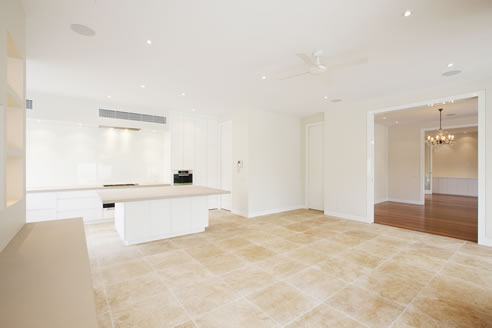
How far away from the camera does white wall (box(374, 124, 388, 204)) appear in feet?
26.0

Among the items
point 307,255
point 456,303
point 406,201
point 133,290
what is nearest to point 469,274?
point 456,303

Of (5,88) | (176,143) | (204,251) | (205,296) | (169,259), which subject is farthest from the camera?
(176,143)

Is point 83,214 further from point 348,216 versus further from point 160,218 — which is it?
point 348,216

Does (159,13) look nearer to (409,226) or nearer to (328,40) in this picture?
(328,40)

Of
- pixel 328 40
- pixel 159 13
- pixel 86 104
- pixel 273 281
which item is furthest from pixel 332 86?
pixel 86 104

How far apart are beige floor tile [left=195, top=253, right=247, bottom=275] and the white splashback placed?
3.38 m

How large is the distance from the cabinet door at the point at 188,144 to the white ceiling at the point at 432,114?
5.38 metres

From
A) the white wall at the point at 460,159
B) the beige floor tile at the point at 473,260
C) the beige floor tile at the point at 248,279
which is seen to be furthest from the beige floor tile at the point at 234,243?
the white wall at the point at 460,159

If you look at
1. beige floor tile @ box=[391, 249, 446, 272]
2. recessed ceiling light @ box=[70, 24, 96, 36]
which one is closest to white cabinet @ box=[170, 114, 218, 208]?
recessed ceiling light @ box=[70, 24, 96, 36]

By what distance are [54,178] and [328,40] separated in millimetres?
6068

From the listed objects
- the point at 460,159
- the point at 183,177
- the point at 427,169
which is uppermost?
the point at 460,159

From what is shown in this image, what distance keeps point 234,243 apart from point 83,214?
3564 mm

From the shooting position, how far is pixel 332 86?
430cm

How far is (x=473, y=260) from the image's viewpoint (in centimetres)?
323
